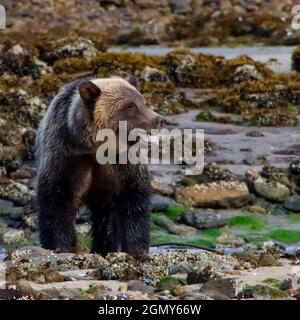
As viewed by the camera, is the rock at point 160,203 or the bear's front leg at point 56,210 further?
the rock at point 160,203

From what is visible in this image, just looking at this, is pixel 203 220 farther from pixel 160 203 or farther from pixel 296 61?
pixel 296 61

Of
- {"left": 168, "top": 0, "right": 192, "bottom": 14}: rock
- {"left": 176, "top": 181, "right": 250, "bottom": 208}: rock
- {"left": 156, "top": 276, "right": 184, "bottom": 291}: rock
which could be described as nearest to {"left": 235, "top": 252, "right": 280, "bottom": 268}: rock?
{"left": 156, "top": 276, "right": 184, "bottom": 291}: rock

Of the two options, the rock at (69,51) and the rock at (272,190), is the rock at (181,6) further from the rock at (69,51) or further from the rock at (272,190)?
the rock at (272,190)

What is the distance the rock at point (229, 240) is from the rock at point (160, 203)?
110 cm

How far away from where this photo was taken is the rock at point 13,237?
13578 millimetres

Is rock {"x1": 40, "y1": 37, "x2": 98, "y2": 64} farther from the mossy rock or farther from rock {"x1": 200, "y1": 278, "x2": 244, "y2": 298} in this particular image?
rock {"x1": 200, "y1": 278, "x2": 244, "y2": 298}

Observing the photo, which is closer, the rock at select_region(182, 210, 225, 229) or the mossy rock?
the rock at select_region(182, 210, 225, 229)

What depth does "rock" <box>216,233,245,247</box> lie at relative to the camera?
44.4ft

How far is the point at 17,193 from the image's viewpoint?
590 inches

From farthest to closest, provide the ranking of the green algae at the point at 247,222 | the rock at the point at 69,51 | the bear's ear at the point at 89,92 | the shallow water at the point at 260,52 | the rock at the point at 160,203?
the shallow water at the point at 260,52
the rock at the point at 69,51
the rock at the point at 160,203
the green algae at the point at 247,222
the bear's ear at the point at 89,92

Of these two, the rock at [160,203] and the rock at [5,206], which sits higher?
the rock at [160,203]

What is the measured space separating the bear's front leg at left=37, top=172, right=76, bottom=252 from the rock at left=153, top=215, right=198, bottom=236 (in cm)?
326

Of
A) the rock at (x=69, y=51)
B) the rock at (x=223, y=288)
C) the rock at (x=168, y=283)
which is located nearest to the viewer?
the rock at (x=223, y=288)

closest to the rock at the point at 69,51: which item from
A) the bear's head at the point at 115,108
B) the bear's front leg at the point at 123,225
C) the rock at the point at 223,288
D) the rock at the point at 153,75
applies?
the rock at the point at 153,75
